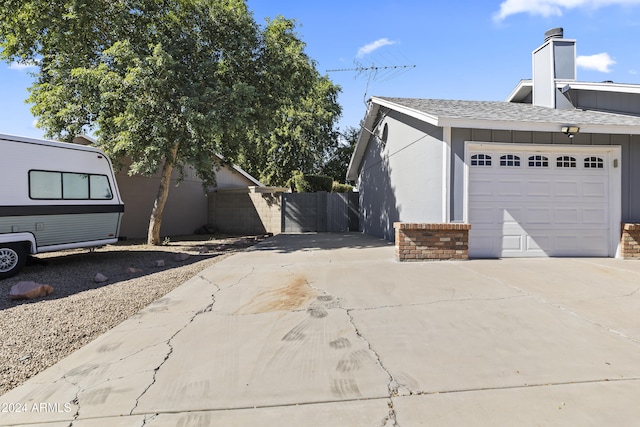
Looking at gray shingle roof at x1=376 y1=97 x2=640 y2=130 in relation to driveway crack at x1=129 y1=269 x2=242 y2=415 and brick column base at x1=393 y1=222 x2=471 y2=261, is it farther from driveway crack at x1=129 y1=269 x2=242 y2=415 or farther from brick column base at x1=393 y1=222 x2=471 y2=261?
driveway crack at x1=129 y1=269 x2=242 y2=415

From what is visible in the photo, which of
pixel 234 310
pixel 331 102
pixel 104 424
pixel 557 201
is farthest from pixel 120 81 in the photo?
pixel 331 102

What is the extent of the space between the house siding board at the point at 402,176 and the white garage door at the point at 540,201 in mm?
859

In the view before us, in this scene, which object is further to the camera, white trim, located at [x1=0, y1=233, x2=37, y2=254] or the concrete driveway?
white trim, located at [x1=0, y1=233, x2=37, y2=254]

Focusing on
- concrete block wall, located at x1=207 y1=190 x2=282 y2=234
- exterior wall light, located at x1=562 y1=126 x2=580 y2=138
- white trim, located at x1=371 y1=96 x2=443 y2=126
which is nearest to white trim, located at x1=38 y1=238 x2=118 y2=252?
white trim, located at x1=371 y1=96 x2=443 y2=126

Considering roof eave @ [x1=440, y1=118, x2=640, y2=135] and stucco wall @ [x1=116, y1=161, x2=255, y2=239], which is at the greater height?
roof eave @ [x1=440, y1=118, x2=640, y2=135]

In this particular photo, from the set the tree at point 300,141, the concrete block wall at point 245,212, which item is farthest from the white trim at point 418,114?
the concrete block wall at point 245,212

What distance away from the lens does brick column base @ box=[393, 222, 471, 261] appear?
7527 mm

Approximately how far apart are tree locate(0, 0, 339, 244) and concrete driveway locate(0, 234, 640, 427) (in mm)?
6051

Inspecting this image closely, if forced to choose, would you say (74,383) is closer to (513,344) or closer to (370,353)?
(370,353)

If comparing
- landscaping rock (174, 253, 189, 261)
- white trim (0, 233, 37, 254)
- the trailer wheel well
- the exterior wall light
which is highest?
the exterior wall light

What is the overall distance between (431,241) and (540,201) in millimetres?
2792

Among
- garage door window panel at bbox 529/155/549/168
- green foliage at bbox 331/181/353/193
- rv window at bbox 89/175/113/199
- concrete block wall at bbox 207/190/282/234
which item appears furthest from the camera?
green foliage at bbox 331/181/353/193

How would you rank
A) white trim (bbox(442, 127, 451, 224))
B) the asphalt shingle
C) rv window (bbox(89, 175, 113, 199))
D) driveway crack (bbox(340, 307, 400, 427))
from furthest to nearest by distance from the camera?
1. rv window (bbox(89, 175, 113, 199))
2. white trim (bbox(442, 127, 451, 224))
3. the asphalt shingle
4. driveway crack (bbox(340, 307, 400, 427))

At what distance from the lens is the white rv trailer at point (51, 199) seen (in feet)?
22.2
